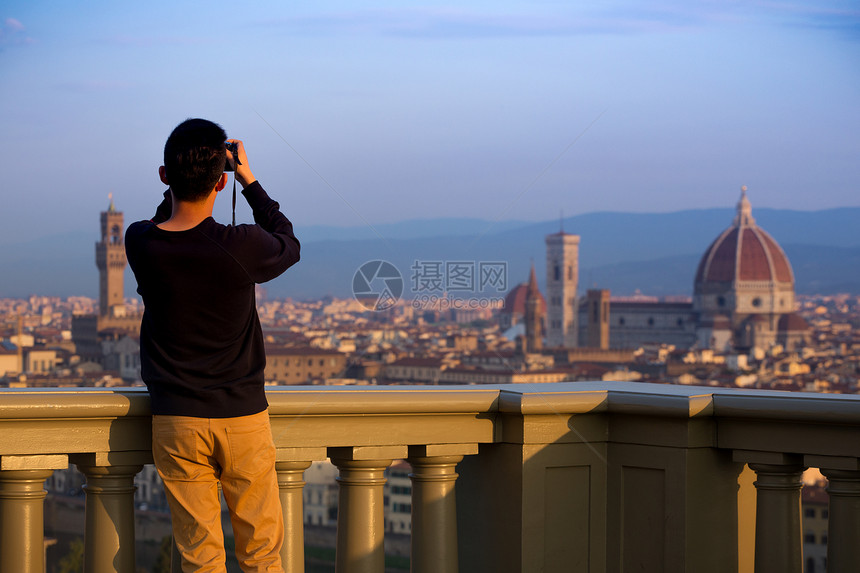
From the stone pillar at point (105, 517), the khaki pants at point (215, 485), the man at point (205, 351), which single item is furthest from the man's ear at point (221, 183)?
the stone pillar at point (105, 517)

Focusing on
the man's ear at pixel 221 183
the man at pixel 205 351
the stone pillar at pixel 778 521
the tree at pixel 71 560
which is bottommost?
the tree at pixel 71 560

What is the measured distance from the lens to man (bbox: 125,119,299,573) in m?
1.13

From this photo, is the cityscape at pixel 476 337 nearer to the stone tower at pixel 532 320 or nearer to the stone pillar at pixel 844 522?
the stone tower at pixel 532 320

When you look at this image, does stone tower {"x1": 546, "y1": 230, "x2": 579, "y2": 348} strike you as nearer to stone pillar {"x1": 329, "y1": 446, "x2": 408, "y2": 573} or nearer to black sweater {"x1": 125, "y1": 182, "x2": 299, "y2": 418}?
stone pillar {"x1": 329, "y1": 446, "x2": 408, "y2": 573}

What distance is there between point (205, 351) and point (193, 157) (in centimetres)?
22

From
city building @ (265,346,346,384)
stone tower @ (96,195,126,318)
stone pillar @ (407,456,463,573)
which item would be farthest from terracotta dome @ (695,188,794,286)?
stone pillar @ (407,456,463,573)

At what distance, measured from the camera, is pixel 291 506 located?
1332 millimetres

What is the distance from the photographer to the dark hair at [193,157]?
44.5 inches

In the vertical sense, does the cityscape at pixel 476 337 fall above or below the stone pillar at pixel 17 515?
below

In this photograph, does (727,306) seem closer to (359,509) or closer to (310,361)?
(310,361)

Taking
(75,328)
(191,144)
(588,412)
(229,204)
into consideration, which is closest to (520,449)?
(588,412)

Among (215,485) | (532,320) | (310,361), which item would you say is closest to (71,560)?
(310,361)

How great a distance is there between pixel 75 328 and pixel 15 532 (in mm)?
47819

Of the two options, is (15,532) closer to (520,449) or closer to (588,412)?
Answer: (520,449)
